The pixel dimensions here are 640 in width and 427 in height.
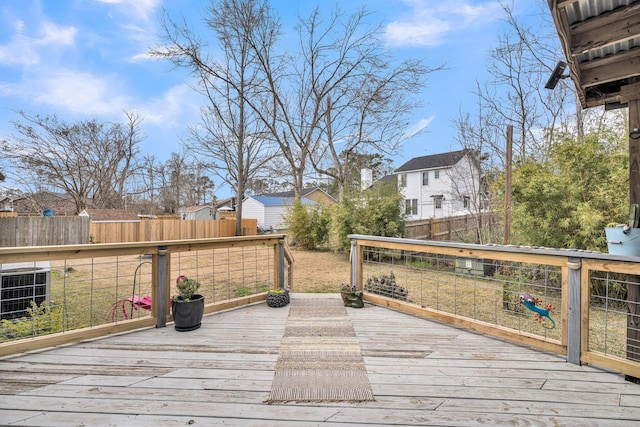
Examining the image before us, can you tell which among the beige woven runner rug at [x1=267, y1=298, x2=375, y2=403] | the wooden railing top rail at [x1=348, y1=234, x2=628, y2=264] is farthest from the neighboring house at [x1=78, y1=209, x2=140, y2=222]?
the wooden railing top rail at [x1=348, y1=234, x2=628, y2=264]

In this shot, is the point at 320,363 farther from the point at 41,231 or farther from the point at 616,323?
the point at 41,231

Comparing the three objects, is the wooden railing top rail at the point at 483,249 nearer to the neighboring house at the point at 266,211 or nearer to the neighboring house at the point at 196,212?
the neighboring house at the point at 266,211

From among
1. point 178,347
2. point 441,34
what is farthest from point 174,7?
point 178,347

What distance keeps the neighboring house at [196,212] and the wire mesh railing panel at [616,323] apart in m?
26.7

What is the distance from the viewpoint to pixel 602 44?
192 cm

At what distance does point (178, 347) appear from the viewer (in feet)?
8.92

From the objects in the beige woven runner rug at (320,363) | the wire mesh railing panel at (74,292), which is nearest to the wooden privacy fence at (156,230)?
the wire mesh railing panel at (74,292)

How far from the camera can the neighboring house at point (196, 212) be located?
2823 cm

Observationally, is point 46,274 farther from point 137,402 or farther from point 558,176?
point 558,176

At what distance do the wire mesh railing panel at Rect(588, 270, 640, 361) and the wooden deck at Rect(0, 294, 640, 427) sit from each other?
0.99 feet

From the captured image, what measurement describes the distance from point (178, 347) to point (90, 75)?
1328cm

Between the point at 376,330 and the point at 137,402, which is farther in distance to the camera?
the point at 376,330

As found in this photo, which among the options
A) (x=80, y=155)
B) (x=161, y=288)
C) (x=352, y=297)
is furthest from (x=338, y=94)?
(x=80, y=155)

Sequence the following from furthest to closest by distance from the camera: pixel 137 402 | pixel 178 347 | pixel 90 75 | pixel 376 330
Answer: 1. pixel 90 75
2. pixel 376 330
3. pixel 178 347
4. pixel 137 402
